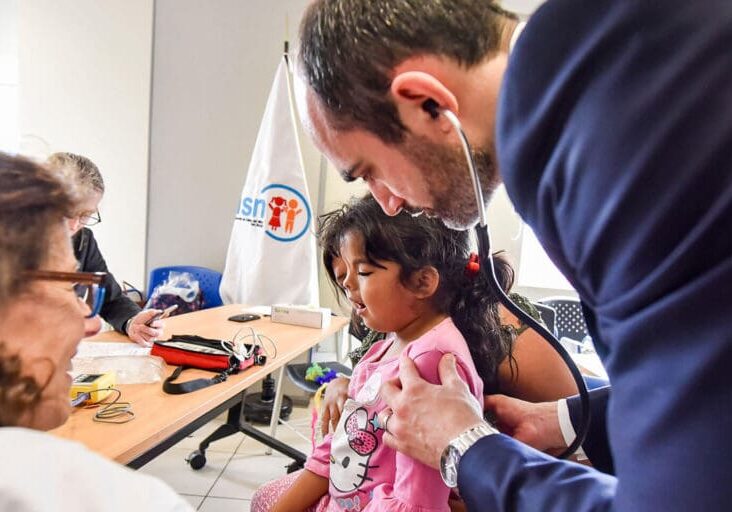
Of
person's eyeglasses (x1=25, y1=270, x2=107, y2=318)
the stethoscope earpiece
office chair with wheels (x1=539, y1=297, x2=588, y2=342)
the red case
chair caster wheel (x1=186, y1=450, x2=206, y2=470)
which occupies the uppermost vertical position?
the stethoscope earpiece

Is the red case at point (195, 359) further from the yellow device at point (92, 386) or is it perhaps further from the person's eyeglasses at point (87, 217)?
the person's eyeglasses at point (87, 217)

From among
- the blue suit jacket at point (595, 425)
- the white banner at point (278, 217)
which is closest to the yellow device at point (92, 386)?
the blue suit jacket at point (595, 425)

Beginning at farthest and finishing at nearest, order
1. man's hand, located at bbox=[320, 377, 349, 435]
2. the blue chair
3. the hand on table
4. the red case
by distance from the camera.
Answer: the blue chair < the red case < man's hand, located at bbox=[320, 377, 349, 435] < the hand on table

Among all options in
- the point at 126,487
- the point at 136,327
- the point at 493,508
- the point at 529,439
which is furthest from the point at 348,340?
the point at 126,487

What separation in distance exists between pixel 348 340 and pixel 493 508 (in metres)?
2.41

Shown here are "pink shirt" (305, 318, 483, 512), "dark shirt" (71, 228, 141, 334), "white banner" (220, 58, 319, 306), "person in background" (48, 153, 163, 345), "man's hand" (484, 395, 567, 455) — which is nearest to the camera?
"pink shirt" (305, 318, 483, 512)

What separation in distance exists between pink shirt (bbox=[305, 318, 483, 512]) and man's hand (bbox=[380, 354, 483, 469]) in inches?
1.0

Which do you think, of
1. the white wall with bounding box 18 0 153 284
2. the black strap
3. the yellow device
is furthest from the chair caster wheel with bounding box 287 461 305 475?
the white wall with bounding box 18 0 153 284

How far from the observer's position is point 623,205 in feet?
1.31

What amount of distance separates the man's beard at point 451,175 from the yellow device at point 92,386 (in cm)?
91

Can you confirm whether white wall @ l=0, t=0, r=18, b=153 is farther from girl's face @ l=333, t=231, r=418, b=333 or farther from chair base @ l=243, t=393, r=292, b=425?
girl's face @ l=333, t=231, r=418, b=333

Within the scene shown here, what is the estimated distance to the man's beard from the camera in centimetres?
67

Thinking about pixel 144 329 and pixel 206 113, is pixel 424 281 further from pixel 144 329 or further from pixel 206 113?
pixel 206 113

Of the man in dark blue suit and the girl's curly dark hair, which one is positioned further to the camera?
the girl's curly dark hair
